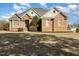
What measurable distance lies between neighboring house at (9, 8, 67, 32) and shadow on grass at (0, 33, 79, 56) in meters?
0.21

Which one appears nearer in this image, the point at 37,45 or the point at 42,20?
the point at 37,45

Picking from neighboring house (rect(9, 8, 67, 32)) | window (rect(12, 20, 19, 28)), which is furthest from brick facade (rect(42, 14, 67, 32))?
window (rect(12, 20, 19, 28))

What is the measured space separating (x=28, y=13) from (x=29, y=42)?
29.5 inches

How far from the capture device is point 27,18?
5723 mm

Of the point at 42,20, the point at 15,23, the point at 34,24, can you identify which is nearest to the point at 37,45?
the point at 34,24

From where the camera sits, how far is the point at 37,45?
5551 mm

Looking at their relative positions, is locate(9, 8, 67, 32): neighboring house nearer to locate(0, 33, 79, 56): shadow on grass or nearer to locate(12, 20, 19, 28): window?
locate(12, 20, 19, 28): window

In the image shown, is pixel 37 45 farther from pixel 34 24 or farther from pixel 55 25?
pixel 55 25

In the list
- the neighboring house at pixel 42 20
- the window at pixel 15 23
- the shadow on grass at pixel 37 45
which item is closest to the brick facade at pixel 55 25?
the neighboring house at pixel 42 20

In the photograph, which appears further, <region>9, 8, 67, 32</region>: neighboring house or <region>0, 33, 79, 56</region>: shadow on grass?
<region>9, 8, 67, 32</region>: neighboring house

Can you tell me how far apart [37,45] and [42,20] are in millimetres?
693

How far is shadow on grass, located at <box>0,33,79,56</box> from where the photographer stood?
17.6 feet

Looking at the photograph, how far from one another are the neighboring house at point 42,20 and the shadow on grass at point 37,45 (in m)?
0.21

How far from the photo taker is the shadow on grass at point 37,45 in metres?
5.36
